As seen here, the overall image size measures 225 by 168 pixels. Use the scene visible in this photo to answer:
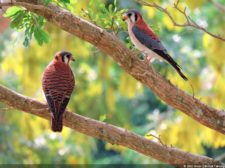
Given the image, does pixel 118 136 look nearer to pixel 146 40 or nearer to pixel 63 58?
pixel 146 40

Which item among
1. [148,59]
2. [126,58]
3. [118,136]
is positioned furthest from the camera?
[148,59]

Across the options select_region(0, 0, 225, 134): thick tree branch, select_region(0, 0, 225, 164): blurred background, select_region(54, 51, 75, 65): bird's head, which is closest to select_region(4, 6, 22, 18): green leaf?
select_region(0, 0, 225, 134): thick tree branch

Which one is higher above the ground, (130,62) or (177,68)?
(130,62)

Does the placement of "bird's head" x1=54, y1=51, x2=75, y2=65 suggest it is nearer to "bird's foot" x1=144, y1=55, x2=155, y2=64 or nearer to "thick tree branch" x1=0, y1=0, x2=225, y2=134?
"bird's foot" x1=144, y1=55, x2=155, y2=64

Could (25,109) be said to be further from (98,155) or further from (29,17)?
(98,155)

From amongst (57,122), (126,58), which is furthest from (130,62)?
(57,122)

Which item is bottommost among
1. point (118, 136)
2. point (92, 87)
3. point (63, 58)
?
point (92, 87)

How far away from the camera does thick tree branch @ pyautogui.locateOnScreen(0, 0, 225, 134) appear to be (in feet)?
15.7

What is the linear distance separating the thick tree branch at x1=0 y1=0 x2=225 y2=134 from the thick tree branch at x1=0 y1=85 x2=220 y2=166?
0.96 feet

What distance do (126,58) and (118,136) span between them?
0.51 meters

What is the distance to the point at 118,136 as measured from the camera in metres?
4.93

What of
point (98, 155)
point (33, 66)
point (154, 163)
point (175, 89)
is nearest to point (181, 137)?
point (154, 163)

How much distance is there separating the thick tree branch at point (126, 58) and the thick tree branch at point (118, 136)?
292mm

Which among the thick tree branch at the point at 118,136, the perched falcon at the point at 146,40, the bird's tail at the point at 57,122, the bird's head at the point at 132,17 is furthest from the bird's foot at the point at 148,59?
the bird's tail at the point at 57,122
